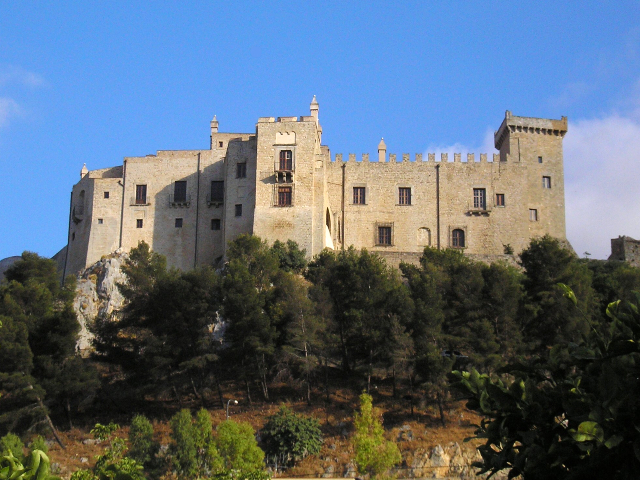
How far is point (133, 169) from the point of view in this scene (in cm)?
5397

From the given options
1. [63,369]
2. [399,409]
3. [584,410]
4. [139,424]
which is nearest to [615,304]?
[584,410]

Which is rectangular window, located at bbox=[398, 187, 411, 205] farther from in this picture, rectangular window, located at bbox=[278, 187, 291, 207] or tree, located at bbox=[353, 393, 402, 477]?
tree, located at bbox=[353, 393, 402, 477]

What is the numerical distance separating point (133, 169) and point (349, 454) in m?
29.0

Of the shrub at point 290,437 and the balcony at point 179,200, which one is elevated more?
the balcony at point 179,200

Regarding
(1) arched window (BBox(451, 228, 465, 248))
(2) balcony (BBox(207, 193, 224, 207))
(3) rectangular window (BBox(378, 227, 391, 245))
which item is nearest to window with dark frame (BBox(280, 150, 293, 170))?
(2) balcony (BBox(207, 193, 224, 207))

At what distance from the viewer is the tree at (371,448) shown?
28.5 metres

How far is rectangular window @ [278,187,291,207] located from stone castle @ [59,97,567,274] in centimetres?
178

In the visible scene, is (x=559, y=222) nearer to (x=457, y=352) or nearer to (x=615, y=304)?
(x=457, y=352)

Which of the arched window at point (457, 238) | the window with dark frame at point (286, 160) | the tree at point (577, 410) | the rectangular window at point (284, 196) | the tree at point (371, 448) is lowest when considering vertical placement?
the tree at point (371, 448)

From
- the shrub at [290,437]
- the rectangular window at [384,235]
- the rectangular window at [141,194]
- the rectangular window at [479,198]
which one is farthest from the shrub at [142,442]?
the rectangular window at [479,198]

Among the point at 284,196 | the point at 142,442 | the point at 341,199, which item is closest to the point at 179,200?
the point at 284,196

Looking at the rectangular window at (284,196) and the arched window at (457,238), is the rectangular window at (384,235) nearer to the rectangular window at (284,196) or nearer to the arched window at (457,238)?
the arched window at (457,238)

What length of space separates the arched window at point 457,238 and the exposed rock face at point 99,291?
21529 millimetres

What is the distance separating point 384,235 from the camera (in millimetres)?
53750
